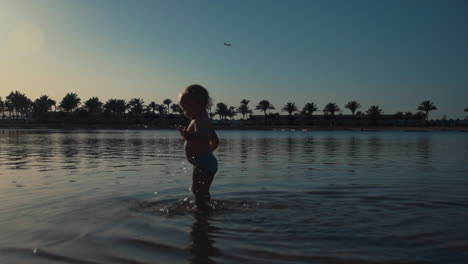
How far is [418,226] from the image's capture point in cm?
481

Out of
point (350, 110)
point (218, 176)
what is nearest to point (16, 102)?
point (350, 110)

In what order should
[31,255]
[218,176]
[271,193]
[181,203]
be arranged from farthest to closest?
[218,176], [271,193], [181,203], [31,255]

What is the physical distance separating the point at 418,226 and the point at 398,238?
737 mm

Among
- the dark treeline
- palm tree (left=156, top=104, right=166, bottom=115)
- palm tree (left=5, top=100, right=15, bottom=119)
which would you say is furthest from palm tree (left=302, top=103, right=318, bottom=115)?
palm tree (left=5, top=100, right=15, bottom=119)

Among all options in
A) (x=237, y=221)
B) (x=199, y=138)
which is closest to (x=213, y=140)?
(x=199, y=138)

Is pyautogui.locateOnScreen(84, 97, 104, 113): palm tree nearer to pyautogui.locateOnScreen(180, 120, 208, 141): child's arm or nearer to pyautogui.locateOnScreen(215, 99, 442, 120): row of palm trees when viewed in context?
pyautogui.locateOnScreen(215, 99, 442, 120): row of palm trees

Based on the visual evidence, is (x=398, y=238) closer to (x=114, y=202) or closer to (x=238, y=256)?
→ (x=238, y=256)

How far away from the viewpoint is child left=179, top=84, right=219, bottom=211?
5.26 m

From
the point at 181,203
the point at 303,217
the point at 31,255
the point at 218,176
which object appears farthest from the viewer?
the point at 218,176

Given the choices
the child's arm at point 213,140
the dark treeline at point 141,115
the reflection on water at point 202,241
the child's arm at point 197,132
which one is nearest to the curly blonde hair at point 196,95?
the child's arm at point 197,132

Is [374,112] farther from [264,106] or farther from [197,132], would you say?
[197,132]

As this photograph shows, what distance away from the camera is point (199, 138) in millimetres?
5316

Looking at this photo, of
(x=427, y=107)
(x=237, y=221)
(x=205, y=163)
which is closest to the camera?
(x=237, y=221)

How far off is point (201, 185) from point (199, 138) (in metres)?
0.69
